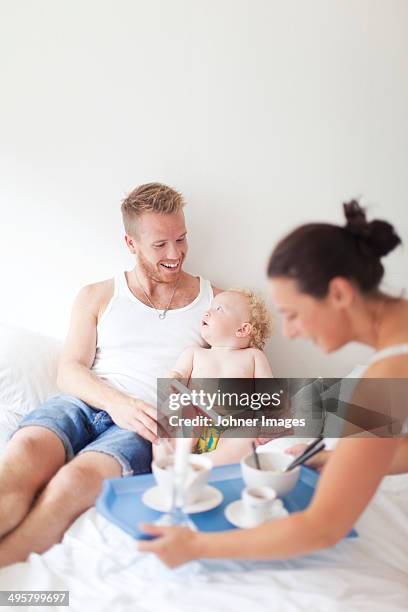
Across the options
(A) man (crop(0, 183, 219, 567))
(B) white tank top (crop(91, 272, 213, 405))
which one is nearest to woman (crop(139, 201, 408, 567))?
(A) man (crop(0, 183, 219, 567))

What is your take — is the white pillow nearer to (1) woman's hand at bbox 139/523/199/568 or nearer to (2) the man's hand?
A: (2) the man's hand

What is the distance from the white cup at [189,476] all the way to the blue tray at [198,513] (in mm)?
49

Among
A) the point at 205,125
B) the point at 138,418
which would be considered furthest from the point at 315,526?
the point at 205,125

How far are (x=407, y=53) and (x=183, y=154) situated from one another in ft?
3.30

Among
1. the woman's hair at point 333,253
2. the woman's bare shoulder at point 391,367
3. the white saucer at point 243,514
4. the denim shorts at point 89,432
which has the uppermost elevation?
the woman's hair at point 333,253

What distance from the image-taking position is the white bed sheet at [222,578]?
3.75ft

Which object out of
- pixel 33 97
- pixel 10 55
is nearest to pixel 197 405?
pixel 33 97

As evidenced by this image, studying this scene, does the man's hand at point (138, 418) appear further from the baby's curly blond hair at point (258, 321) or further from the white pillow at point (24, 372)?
the baby's curly blond hair at point (258, 321)

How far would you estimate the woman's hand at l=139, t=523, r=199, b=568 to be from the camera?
1.09m

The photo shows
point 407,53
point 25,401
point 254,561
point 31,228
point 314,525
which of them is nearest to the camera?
point 314,525

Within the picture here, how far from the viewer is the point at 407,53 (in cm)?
242

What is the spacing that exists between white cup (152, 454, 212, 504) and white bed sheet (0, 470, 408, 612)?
14cm

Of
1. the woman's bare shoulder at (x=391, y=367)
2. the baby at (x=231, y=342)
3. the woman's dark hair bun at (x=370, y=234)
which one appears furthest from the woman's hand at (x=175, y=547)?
the baby at (x=231, y=342)

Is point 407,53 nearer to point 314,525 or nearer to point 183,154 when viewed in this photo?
point 183,154
